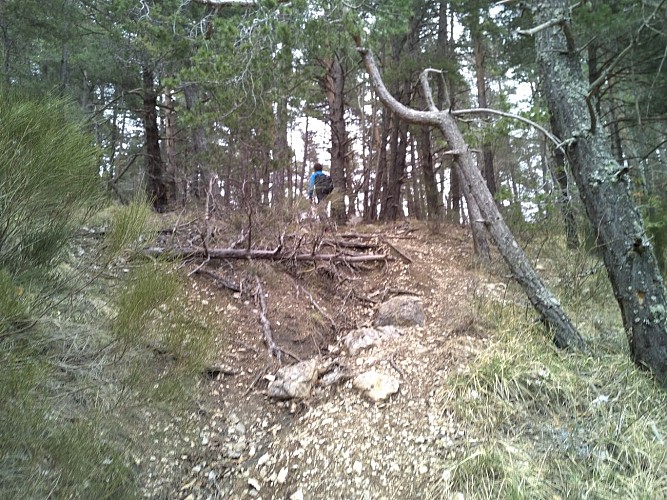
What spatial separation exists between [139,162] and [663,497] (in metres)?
13.7

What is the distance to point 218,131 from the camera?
21.4 ft

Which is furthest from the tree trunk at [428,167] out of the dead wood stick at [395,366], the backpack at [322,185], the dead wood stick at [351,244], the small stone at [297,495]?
the small stone at [297,495]

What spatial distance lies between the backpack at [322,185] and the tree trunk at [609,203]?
4.37 metres

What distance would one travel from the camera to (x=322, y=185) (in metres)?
7.48

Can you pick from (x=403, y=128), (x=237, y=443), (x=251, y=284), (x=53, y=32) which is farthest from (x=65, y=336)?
(x=403, y=128)

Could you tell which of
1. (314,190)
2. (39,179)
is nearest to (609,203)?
(39,179)

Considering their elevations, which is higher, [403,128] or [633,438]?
[403,128]

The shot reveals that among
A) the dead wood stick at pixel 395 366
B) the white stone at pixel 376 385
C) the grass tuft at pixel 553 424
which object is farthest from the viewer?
the dead wood stick at pixel 395 366

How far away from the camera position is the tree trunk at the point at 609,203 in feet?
10.1

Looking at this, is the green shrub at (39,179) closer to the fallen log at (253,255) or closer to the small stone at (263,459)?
the small stone at (263,459)

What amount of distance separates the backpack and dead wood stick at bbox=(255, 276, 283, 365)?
2837 millimetres

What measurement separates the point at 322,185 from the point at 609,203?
4929 mm

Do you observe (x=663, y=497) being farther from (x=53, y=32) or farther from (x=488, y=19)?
(x=53, y=32)

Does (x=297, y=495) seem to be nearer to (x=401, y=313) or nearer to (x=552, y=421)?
(x=552, y=421)
